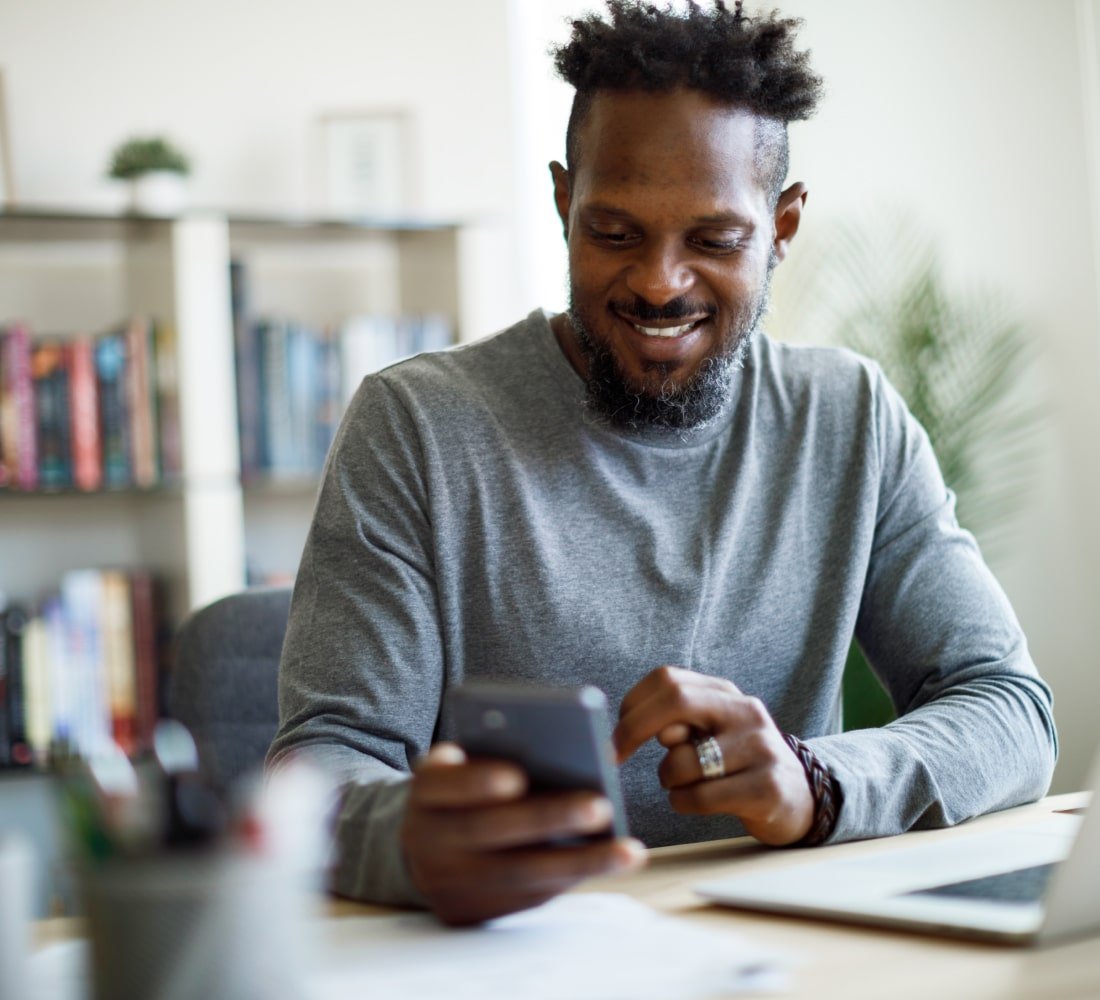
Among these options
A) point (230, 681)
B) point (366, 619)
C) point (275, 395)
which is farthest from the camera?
point (275, 395)

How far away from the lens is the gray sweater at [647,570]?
51.5 inches

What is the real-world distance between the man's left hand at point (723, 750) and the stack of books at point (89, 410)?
77.0 inches

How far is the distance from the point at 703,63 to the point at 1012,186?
1.62 m

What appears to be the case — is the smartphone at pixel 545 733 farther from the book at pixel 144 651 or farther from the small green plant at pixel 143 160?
the small green plant at pixel 143 160

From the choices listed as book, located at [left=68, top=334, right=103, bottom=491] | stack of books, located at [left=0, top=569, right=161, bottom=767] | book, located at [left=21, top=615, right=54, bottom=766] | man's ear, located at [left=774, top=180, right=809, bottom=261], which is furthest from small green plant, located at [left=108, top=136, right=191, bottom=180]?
man's ear, located at [left=774, top=180, right=809, bottom=261]

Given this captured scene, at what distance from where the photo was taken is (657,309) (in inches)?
58.6

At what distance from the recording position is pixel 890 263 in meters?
3.00

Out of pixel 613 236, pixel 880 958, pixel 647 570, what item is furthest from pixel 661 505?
pixel 880 958

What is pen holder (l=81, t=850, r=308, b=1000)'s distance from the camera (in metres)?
0.59

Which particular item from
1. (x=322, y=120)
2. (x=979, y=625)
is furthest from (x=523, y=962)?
(x=322, y=120)

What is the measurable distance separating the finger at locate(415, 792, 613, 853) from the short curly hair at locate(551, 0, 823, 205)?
A: 889 mm

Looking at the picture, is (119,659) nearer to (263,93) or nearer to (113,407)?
(113,407)

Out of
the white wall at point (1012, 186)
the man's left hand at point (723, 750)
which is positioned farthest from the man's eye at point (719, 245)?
the white wall at point (1012, 186)

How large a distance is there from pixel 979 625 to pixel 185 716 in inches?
34.3
